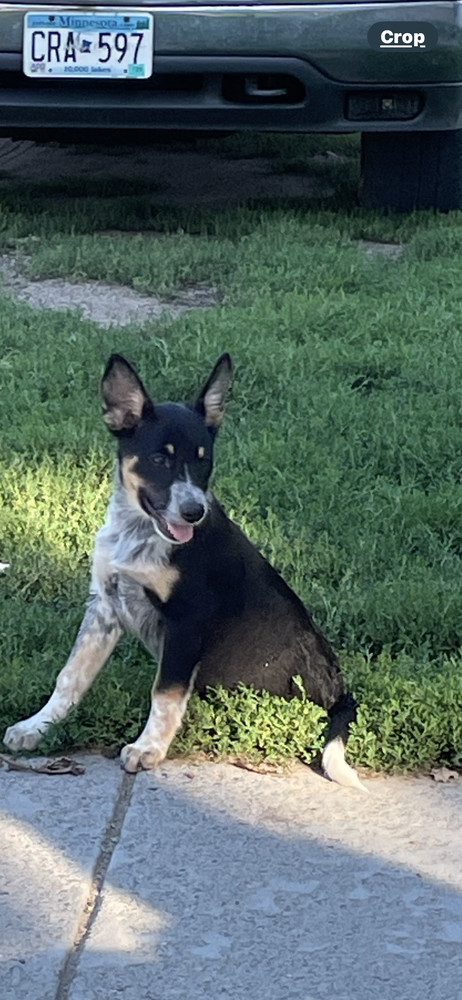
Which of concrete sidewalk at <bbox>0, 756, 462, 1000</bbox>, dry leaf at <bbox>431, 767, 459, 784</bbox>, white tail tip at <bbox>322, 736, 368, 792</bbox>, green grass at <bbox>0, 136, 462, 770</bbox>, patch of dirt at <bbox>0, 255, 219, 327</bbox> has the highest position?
concrete sidewalk at <bbox>0, 756, 462, 1000</bbox>

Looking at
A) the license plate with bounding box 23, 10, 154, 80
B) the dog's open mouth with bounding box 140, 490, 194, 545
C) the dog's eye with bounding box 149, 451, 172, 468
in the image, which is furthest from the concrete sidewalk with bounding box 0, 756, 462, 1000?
the license plate with bounding box 23, 10, 154, 80

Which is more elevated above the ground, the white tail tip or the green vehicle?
the green vehicle

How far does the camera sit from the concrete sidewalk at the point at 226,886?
2514 mm

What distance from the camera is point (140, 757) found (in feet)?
10.4

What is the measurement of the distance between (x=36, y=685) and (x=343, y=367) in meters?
2.37

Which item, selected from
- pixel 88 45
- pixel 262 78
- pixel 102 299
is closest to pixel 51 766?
pixel 102 299

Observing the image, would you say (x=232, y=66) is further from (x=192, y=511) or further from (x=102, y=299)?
(x=192, y=511)

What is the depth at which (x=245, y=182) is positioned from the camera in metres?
8.34

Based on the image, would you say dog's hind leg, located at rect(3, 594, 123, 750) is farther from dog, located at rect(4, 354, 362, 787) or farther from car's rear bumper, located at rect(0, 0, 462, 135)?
car's rear bumper, located at rect(0, 0, 462, 135)

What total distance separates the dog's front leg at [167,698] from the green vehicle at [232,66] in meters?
3.68

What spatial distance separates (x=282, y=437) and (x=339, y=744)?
1.83 m

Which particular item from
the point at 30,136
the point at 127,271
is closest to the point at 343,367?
the point at 127,271

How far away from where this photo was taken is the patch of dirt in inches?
240

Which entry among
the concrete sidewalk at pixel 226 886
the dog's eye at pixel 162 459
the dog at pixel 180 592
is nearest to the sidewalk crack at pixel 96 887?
the concrete sidewalk at pixel 226 886
